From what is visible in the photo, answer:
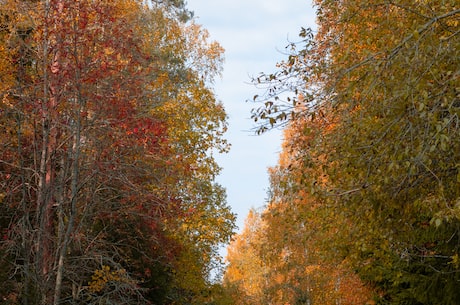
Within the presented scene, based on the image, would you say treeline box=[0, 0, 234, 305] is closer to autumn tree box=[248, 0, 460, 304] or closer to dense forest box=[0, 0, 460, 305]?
dense forest box=[0, 0, 460, 305]

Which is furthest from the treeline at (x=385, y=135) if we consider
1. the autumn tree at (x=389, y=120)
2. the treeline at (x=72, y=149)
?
the treeline at (x=72, y=149)

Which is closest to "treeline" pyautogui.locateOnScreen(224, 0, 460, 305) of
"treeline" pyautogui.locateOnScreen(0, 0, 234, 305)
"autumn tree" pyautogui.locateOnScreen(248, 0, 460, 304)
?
Answer: "autumn tree" pyautogui.locateOnScreen(248, 0, 460, 304)

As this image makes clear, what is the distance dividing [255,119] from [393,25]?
11.8 feet

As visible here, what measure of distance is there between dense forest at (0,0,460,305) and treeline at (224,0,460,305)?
5 centimetres

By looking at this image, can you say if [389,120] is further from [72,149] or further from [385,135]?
[72,149]

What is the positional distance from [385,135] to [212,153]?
52.2ft

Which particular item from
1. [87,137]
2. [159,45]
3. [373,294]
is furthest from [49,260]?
[159,45]

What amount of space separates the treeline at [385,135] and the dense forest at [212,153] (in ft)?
0.16

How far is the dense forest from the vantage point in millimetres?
9925

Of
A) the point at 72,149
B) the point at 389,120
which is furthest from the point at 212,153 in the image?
the point at 389,120

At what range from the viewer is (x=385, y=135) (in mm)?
10289

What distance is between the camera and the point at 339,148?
11.3 metres

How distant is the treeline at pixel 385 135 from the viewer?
9.17m

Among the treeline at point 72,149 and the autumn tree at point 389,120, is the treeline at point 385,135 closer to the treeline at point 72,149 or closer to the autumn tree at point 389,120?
the autumn tree at point 389,120
